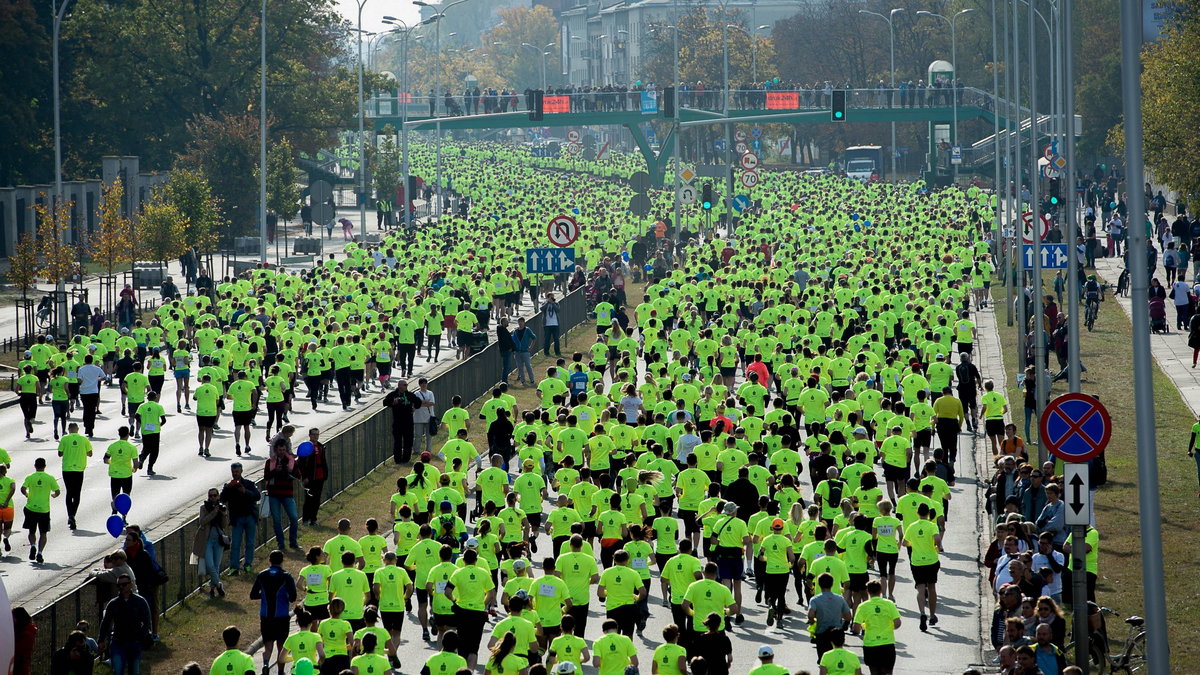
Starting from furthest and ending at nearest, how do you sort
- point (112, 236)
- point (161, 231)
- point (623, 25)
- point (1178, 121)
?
point (623, 25) < point (161, 231) < point (112, 236) < point (1178, 121)

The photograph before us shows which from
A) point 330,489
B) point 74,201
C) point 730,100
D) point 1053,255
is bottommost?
point 330,489

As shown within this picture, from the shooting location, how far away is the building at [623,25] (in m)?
157

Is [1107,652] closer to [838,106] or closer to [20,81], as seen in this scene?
[838,106]

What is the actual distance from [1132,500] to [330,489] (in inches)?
396

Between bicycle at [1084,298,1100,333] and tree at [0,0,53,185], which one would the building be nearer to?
tree at [0,0,53,185]

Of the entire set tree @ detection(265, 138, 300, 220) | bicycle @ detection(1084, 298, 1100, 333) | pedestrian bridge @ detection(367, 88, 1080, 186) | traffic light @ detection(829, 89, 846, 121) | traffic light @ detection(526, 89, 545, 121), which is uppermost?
pedestrian bridge @ detection(367, 88, 1080, 186)

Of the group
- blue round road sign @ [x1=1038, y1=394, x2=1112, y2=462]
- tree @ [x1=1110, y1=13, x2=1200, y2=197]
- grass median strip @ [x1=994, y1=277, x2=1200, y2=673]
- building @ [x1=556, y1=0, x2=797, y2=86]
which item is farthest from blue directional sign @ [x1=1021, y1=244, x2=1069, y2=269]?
building @ [x1=556, y1=0, x2=797, y2=86]

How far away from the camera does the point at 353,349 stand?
32.8 metres

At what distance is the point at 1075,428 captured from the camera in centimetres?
1471

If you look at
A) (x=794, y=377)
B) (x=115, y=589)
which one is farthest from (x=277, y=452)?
(x=794, y=377)

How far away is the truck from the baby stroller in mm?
53835

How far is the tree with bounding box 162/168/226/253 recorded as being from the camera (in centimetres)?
5666

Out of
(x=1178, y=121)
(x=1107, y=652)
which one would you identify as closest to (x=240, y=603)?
(x=1107, y=652)

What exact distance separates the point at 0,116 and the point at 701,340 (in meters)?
40.3
